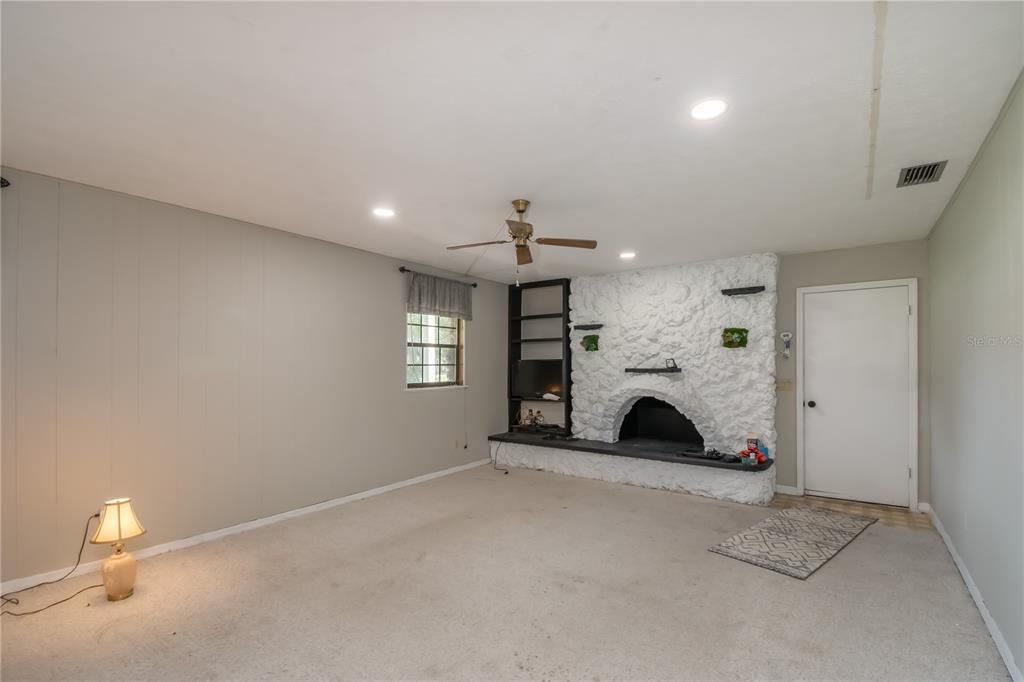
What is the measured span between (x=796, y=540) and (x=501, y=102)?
3.68 meters

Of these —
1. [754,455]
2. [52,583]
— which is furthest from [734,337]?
[52,583]

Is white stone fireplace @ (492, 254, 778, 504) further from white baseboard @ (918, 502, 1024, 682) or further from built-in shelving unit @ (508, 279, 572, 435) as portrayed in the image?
white baseboard @ (918, 502, 1024, 682)

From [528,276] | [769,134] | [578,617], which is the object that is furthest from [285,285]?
[769,134]

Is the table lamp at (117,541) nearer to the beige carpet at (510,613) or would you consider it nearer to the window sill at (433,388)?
the beige carpet at (510,613)

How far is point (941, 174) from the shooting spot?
2947 millimetres

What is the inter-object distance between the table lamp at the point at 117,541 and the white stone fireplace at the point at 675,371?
403 cm

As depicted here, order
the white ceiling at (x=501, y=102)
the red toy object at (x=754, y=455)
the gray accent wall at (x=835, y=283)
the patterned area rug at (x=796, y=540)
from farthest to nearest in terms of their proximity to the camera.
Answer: the red toy object at (x=754, y=455) → the gray accent wall at (x=835, y=283) → the patterned area rug at (x=796, y=540) → the white ceiling at (x=501, y=102)

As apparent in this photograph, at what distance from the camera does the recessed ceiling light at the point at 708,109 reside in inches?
84.6

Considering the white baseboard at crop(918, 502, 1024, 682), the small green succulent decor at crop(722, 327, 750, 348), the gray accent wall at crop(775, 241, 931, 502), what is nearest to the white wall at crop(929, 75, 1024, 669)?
the white baseboard at crop(918, 502, 1024, 682)

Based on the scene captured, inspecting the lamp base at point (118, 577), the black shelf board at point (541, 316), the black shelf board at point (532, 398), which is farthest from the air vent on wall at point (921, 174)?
the lamp base at point (118, 577)

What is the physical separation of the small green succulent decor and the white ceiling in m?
1.64

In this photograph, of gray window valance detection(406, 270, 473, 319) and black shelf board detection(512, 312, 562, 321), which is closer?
gray window valance detection(406, 270, 473, 319)

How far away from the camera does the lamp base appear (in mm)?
2766

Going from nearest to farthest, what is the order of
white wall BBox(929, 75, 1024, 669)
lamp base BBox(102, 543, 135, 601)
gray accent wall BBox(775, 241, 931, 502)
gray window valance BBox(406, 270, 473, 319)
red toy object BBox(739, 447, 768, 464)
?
1. white wall BBox(929, 75, 1024, 669)
2. lamp base BBox(102, 543, 135, 601)
3. gray accent wall BBox(775, 241, 931, 502)
4. red toy object BBox(739, 447, 768, 464)
5. gray window valance BBox(406, 270, 473, 319)
